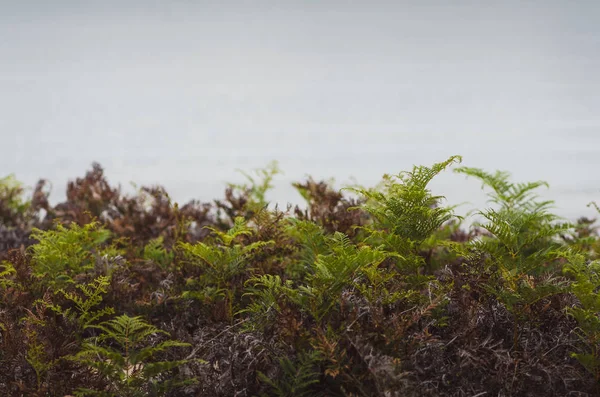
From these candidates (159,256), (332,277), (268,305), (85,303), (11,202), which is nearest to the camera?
(332,277)

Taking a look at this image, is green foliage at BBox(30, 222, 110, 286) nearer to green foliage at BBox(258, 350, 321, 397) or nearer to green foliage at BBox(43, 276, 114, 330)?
green foliage at BBox(43, 276, 114, 330)

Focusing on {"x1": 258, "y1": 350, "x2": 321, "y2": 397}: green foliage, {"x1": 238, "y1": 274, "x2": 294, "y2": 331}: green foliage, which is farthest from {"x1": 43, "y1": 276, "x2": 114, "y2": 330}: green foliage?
{"x1": 258, "y1": 350, "x2": 321, "y2": 397}: green foliage

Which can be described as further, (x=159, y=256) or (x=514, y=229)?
(x=159, y=256)

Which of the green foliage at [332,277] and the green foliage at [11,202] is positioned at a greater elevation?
the green foliage at [11,202]

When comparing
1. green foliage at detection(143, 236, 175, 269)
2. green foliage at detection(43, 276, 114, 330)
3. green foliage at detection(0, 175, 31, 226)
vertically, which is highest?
green foliage at detection(0, 175, 31, 226)

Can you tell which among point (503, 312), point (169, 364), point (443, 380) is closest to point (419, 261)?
point (503, 312)

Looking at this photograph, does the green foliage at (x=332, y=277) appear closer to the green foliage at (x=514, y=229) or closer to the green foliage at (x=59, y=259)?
the green foliage at (x=514, y=229)

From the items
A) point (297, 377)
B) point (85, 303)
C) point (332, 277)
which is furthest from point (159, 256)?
point (297, 377)

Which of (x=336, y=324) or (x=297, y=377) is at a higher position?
(x=336, y=324)

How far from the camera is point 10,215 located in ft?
26.1

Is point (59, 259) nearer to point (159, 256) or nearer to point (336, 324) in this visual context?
point (159, 256)

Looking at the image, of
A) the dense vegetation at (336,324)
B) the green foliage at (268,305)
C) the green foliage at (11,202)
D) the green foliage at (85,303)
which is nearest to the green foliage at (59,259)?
the dense vegetation at (336,324)

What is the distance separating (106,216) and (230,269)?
3.49 m

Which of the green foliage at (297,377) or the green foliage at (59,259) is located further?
the green foliage at (59,259)
